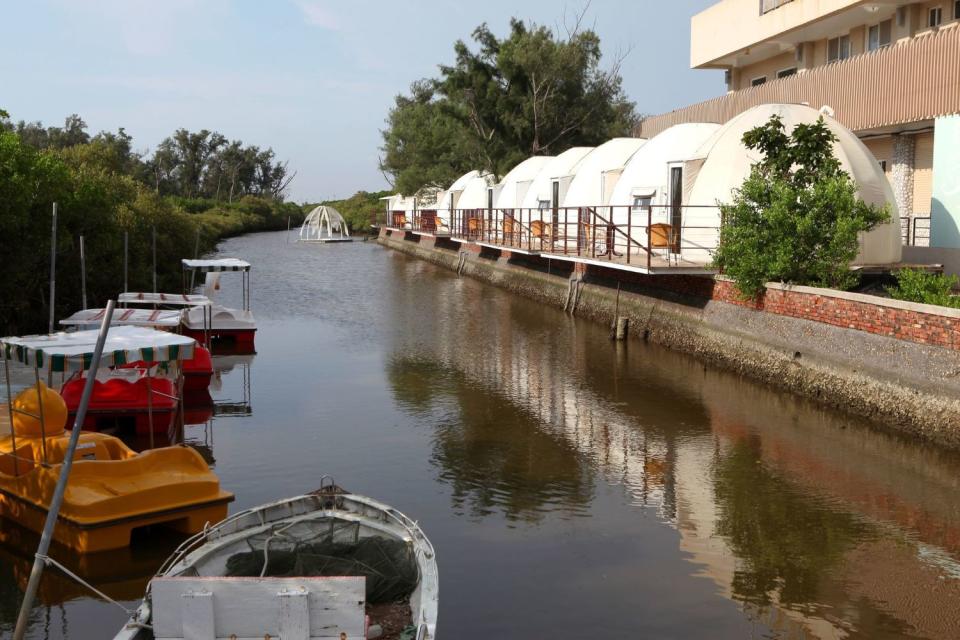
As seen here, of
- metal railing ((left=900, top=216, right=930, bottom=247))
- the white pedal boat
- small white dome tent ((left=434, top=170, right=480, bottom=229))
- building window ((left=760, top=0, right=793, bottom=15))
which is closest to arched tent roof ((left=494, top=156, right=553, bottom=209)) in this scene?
Answer: small white dome tent ((left=434, top=170, right=480, bottom=229))

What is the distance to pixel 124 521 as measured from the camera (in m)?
10.4

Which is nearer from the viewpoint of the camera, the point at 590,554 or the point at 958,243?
the point at 590,554

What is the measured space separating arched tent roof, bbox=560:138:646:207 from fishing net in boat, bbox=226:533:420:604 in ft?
84.4

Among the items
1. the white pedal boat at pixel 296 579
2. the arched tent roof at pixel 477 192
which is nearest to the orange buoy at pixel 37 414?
the white pedal boat at pixel 296 579

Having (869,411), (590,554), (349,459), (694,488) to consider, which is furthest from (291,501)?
(869,411)

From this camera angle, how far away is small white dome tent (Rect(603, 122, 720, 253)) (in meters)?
27.7

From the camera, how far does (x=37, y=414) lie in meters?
11.2

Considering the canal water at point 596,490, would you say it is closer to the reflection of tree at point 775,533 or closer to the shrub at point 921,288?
the reflection of tree at point 775,533

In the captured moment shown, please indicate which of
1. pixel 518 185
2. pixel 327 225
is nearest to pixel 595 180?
pixel 518 185

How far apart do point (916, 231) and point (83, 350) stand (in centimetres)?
2217

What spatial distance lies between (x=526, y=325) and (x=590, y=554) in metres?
19.4

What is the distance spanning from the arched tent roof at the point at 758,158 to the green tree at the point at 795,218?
1599mm

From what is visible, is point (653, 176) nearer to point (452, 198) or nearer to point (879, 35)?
point (879, 35)

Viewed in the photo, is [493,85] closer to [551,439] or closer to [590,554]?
[551,439]
